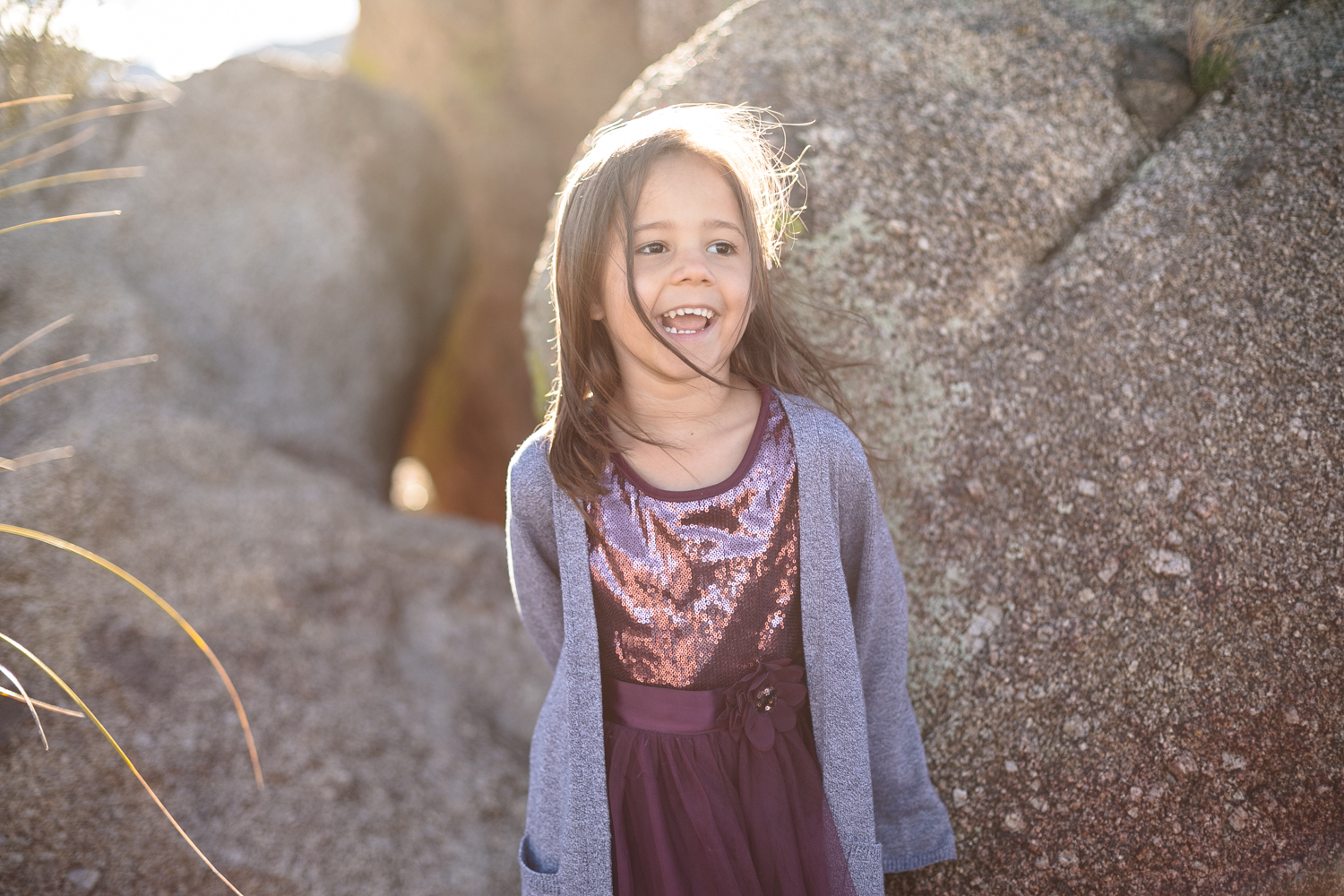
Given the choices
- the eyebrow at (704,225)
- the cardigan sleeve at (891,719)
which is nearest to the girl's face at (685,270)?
the eyebrow at (704,225)

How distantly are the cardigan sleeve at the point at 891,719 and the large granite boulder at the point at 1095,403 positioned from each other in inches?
6.0

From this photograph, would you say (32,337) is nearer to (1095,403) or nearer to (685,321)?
(685,321)

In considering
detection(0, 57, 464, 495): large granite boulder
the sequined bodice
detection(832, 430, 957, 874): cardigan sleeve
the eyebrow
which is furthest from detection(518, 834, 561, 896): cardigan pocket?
detection(0, 57, 464, 495): large granite boulder

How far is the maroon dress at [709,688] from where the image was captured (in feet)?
5.19

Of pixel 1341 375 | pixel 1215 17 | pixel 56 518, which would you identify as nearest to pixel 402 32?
pixel 56 518

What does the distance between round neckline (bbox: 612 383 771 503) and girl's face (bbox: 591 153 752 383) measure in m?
0.17

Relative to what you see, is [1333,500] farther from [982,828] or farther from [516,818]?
[516,818]

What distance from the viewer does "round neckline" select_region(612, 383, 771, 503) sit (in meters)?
1.61

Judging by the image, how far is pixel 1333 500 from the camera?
71.6 inches

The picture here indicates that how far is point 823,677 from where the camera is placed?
1631mm

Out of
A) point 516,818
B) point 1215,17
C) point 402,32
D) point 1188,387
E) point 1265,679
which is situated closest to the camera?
point 1265,679

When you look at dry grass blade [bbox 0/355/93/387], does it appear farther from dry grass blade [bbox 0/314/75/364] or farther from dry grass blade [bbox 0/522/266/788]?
dry grass blade [bbox 0/522/266/788]

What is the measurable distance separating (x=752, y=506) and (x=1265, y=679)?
3.92ft

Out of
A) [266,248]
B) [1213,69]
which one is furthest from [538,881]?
[266,248]
